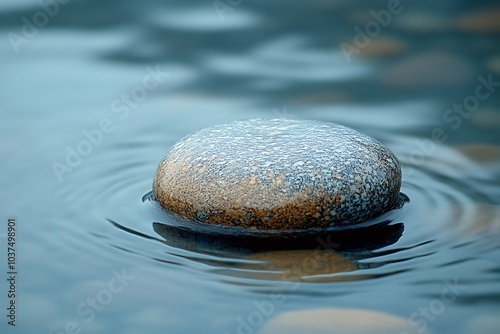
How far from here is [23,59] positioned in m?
7.38

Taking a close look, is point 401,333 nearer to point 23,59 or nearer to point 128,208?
point 128,208

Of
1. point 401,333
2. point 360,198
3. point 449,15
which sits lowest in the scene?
point 401,333

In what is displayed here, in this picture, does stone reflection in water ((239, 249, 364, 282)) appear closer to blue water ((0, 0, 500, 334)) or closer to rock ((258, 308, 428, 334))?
blue water ((0, 0, 500, 334))

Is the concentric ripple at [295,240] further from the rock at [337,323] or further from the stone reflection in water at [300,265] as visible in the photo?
the rock at [337,323]

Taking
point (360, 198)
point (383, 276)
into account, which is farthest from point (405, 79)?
point (383, 276)

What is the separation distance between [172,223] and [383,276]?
4.21 ft

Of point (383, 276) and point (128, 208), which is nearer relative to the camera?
point (383, 276)

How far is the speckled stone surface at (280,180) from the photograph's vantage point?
4426mm

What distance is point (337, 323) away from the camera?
3668mm

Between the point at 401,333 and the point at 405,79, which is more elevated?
the point at 405,79

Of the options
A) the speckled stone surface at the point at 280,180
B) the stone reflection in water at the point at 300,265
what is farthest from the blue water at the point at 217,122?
the speckled stone surface at the point at 280,180

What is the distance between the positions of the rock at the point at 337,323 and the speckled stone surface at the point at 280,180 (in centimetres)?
81

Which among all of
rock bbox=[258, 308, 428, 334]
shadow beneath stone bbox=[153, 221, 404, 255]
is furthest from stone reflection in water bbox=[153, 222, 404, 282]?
rock bbox=[258, 308, 428, 334]

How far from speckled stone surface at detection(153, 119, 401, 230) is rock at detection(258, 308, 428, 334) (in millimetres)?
805
